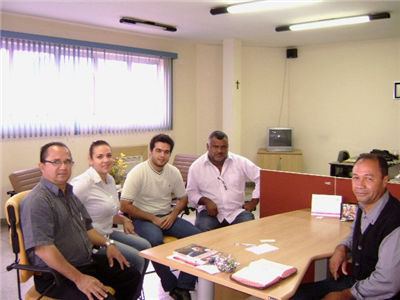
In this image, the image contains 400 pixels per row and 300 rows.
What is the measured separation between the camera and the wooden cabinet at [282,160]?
785 cm

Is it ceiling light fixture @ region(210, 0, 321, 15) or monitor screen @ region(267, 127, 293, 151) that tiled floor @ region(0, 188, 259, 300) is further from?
monitor screen @ region(267, 127, 293, 151)

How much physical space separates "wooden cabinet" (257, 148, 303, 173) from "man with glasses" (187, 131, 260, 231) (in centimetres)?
402

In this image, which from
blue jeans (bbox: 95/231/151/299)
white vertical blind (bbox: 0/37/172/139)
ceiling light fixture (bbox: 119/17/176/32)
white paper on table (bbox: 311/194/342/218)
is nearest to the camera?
blue jeans (bbox: 95/231/151/299)

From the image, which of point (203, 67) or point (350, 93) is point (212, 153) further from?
point (350, 93)

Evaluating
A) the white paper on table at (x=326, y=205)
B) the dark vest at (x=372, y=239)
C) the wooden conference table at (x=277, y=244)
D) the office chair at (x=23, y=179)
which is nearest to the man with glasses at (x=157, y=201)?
the wooden conference table at (x=277, y=244)

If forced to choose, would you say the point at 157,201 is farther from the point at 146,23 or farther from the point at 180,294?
the point at 146,23

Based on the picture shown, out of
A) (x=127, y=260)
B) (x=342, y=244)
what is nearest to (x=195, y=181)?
(x=127, y=260)

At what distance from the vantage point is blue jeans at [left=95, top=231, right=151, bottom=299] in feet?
→ 9.53

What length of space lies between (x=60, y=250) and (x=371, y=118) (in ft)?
22.2

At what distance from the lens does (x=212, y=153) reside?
391 cm

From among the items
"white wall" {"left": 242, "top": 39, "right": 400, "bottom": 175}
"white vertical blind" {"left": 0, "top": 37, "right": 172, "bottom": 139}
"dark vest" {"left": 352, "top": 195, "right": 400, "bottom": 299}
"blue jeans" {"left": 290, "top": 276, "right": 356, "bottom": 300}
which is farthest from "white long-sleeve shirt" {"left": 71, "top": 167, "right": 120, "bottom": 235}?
"white wall" {"left": 242, "top": 39, "right": 400, "bottom": 175}

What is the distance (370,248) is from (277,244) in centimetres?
54

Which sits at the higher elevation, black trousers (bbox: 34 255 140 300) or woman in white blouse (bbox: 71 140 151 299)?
woman in white blouse (bbox: 71 140 151 299)

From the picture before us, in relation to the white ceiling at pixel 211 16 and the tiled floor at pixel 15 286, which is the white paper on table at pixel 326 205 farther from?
the white ceiling at pixel 211 16
